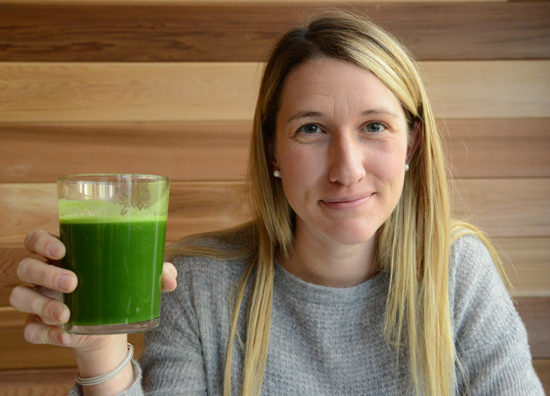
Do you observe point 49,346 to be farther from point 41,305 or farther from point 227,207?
point 41,305

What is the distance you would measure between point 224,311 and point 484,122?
1142 mm

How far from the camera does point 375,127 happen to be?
1.25 meters

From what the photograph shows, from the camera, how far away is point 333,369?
135 cm

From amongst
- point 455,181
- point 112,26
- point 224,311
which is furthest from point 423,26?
point 224,311

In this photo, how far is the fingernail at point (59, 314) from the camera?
35.8 inches

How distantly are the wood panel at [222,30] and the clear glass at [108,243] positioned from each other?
3.26ft

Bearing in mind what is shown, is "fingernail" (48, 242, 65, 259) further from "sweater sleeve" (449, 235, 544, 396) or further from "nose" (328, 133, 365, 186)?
"sweater sleeve" (449, 235, 544, 396)

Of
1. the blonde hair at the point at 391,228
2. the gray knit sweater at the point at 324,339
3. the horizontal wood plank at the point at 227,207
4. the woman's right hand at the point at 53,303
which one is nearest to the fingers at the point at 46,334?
the woman's right hand at the point at 53,303

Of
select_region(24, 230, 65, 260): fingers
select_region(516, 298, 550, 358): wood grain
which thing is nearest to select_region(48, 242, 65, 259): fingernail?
select_region(24, 230, 65, 260): fingers

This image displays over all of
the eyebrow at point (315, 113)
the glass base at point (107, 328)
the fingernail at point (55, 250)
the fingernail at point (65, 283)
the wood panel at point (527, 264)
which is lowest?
the glass base at point (107, 328)

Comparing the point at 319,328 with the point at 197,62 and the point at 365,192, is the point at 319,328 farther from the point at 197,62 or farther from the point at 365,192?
the point at 197,62

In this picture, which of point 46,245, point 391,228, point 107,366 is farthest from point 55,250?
point 391,228

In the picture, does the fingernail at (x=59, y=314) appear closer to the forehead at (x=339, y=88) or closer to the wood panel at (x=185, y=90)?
the forehead at (x=339, y=88)

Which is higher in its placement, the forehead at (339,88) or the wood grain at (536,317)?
the forehead at (339,88)
